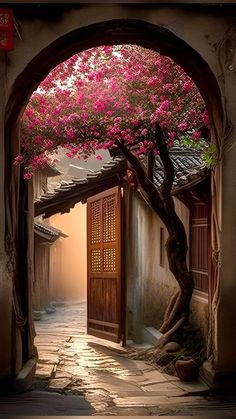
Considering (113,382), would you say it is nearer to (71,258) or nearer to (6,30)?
(6,30)

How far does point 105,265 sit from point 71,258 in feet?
74.3

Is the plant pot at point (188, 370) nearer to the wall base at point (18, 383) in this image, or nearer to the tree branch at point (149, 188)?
the wall base at point (18, 383)

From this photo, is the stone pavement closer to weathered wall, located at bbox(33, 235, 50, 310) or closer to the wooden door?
the wooden door

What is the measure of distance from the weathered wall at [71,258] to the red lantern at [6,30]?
89.2 ft

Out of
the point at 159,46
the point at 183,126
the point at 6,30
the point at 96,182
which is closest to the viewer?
the point at 6,30

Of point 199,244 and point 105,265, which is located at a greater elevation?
point 199,244

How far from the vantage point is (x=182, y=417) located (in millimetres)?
6266

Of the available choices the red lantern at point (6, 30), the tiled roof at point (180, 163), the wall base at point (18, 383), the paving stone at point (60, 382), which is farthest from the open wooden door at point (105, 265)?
the red lantern at point (6, 30)

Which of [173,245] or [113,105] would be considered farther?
[173,245]

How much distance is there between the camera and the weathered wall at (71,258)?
115 ft

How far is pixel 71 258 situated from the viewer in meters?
37.0

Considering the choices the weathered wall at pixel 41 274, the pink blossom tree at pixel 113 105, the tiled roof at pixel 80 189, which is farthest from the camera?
the weathered wall at pixel 41 274

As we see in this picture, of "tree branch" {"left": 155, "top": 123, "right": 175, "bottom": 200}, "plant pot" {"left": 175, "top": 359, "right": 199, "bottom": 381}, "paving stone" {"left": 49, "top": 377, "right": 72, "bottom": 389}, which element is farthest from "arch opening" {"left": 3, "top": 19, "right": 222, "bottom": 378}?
"plant pot" {"left": 175, "top": 359, "right": 199, "bottom": 381}

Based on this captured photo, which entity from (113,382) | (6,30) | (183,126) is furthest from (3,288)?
(183,126)
